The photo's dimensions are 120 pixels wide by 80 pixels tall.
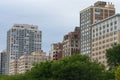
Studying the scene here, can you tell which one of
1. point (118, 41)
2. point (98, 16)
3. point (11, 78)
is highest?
point (98, 16)

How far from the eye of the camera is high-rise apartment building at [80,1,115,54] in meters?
190

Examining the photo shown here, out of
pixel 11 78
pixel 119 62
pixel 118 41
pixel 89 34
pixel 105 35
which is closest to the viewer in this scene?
pixel 11 78

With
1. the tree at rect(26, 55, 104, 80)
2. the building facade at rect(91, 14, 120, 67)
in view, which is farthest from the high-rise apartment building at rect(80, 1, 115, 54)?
the tree at rect(26, 55, 104, 80)

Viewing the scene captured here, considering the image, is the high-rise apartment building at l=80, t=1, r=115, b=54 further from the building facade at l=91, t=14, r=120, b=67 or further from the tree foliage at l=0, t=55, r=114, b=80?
the tree foliage at l=0, t=55, r=114, b=80

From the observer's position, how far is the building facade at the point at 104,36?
168 meters

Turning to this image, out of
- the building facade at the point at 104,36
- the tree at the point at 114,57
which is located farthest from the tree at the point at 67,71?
the building facade at the point at 104,36

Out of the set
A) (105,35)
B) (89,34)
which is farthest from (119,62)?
(89,34)

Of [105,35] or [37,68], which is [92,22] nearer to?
[105,35]

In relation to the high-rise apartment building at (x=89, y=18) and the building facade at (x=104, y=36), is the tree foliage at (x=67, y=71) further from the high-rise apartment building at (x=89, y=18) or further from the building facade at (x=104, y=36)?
the high-rise apartment building at (x=89, y=18)

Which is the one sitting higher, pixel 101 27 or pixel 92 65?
pixel 101 27

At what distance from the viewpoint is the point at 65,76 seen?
83.1 meters

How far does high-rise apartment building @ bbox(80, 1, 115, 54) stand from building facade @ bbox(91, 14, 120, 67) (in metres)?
4.56

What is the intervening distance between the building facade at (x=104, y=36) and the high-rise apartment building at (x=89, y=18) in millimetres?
4564

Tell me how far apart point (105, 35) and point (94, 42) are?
31.6 feet
